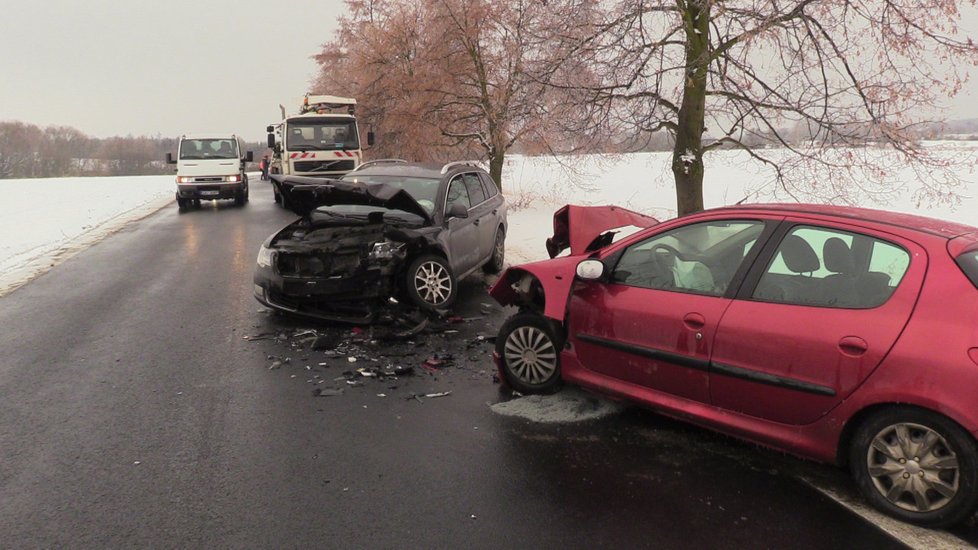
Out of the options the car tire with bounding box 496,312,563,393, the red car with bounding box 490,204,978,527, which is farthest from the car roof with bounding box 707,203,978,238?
the car tire with bounding box 496,312,563,393

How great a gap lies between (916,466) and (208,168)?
22272 millimetres

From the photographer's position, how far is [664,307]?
395cm

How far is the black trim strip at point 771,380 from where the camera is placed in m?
3.28

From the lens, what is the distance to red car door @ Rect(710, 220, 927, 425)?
3154mm

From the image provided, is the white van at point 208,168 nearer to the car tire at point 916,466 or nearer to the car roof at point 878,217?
the car roof at point 878,217

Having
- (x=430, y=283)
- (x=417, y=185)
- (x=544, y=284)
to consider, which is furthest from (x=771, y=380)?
(x=417, y=185)

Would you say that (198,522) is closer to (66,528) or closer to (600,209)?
(66,528)

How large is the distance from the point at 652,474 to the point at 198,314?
230 inches

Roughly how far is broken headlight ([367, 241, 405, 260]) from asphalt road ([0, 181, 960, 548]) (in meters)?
0.92

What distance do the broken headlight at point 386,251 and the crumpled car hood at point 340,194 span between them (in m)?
0.47

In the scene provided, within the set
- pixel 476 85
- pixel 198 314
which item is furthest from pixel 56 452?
pixel 476 85

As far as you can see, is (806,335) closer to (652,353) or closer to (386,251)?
(652,353)

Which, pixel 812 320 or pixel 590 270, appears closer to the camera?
pixel 812 320

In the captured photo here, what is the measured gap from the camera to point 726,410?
3695 mm
